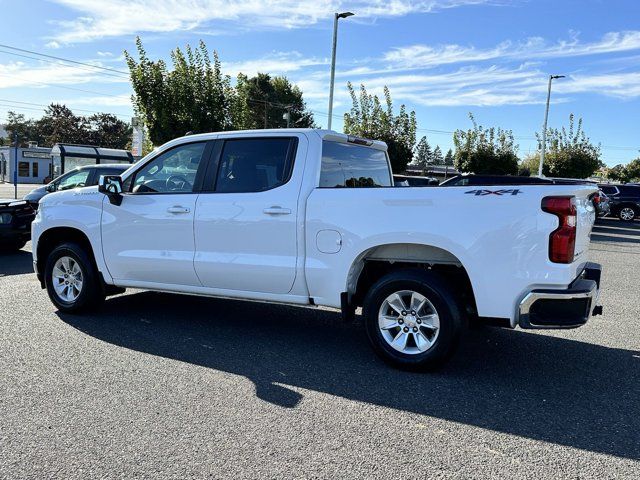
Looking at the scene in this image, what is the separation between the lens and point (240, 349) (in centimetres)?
512

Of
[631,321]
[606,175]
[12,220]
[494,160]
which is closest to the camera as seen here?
[631,321]

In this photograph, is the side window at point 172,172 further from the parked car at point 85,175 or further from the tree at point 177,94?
the tree at point 177,94

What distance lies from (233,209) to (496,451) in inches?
121

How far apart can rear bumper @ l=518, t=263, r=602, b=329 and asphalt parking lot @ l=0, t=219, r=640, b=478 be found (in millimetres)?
586

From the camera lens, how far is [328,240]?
15.6 feet

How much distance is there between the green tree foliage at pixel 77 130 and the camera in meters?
83.1

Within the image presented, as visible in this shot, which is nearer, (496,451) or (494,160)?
(496,451)

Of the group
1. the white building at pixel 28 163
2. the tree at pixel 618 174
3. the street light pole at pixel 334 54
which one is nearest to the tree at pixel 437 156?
the tree at pixel 618 174

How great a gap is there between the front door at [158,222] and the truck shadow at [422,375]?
0.64 m

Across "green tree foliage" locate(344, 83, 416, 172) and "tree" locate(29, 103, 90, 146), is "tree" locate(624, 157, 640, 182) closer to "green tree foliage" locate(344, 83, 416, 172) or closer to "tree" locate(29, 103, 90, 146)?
"green tree foliage" locate(344, 83, 416, 172)

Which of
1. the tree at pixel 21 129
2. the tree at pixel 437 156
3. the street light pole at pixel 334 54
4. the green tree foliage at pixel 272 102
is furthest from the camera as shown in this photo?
the tree at pixel 437 156

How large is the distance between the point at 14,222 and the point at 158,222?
6.70 metres

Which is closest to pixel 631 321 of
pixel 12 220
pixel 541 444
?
pixel 541 444

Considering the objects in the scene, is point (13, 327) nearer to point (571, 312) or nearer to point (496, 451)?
point (496, 451)
